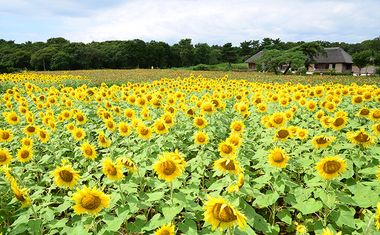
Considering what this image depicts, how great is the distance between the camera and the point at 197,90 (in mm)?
10945

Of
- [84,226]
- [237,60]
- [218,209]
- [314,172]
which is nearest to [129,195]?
[84,226]

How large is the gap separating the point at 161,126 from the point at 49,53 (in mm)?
68042

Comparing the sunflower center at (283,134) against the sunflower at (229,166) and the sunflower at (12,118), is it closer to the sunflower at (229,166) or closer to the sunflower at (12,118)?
the sunflower at (229,166)

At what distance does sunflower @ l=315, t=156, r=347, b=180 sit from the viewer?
10.1 feet

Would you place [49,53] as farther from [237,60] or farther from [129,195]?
[129,195]

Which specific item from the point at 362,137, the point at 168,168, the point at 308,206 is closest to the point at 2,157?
the point at 168,168

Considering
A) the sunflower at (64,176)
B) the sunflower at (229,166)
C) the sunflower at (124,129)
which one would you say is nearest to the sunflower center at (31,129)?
the sunflower at (124,129)

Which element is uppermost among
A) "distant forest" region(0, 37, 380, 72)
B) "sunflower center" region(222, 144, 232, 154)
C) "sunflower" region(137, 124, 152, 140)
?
"distant forest" region(0, 37, 380, 72)

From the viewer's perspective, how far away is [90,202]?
280cm

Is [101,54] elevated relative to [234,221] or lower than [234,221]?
elevated

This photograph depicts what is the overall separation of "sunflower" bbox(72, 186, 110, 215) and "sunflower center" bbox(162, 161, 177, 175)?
599 millimetres

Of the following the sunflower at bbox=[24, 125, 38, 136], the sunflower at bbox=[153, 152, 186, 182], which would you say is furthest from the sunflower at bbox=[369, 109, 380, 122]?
the sunflower at bbox=[24, 125, 38, 136]

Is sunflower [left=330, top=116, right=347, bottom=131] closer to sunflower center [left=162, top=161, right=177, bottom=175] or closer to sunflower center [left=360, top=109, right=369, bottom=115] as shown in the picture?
sunflower center [left=360, top=109, right=369, bottom=115]

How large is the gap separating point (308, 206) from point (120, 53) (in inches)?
3180
